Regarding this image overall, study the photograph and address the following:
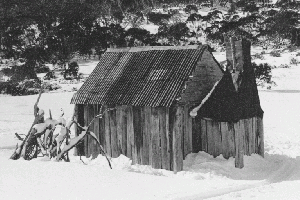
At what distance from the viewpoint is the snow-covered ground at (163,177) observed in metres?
8.54

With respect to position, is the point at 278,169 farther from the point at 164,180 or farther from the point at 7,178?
the point at 7,178

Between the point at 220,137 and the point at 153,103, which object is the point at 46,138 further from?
the point at 220,137

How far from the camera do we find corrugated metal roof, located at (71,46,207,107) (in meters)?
14.1

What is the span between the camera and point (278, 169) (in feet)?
46.6

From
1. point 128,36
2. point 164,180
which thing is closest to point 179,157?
point 164,180

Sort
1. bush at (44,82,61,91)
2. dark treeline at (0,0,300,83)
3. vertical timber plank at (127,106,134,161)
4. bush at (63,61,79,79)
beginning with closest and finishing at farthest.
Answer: vertical timber plank at (127,106,134,161)
bush at (44,82,61,91)
bush at (63,61,79,79)
dark treeline at (0,0,300,83)

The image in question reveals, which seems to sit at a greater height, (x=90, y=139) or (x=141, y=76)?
(x=141, y=76)

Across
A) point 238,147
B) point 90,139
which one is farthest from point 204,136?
point 90,139

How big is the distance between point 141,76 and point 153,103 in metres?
1.44

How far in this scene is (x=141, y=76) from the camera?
1498 cm

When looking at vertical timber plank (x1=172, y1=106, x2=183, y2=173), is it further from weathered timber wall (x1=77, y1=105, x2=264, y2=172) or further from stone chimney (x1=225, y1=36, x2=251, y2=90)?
stone chimney (x1=225, y1=36, x2=251, y2=90)

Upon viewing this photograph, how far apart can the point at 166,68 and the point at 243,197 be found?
5.79 meters

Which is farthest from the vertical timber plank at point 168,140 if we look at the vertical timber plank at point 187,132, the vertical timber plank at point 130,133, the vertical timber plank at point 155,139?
the vertical timber plank at point 130,133

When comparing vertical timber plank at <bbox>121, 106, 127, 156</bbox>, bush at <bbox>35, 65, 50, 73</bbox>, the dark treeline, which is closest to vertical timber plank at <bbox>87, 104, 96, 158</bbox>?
vertical timber plank at <bbox>121, 106, 127, 156</bbox>
